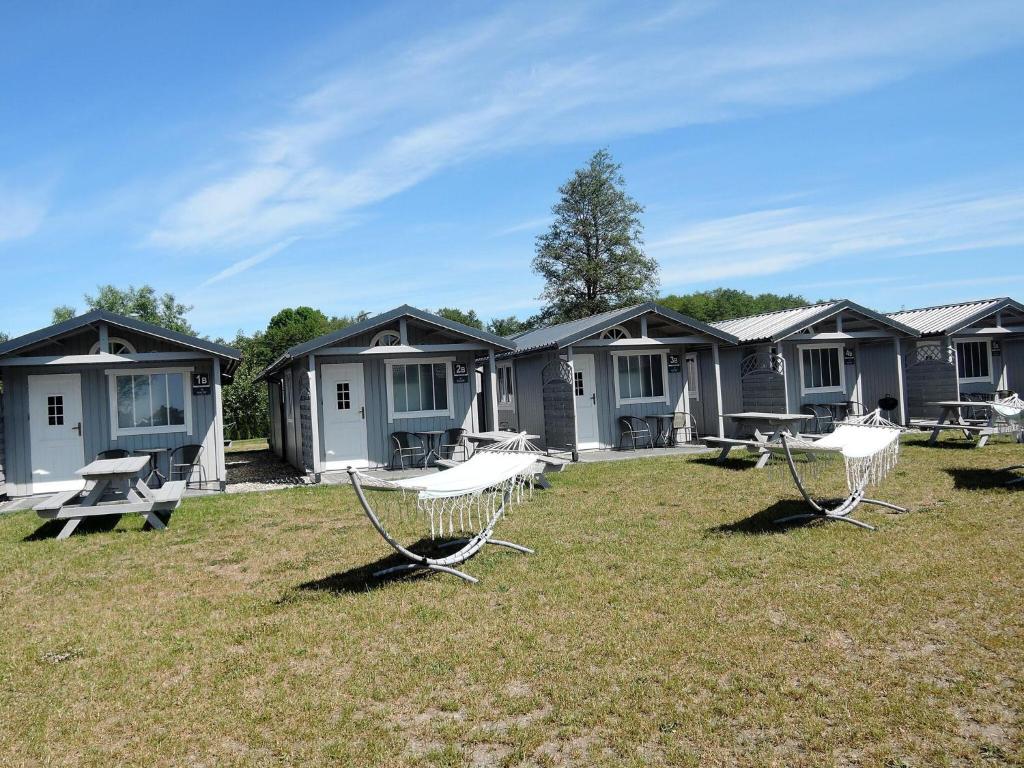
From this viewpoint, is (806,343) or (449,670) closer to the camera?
(449,670)

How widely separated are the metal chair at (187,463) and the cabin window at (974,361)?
55.9 feet

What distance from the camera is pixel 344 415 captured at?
42.1ft

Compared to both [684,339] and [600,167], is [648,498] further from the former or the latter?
[600,167]

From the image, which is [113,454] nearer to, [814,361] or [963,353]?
[814,361]

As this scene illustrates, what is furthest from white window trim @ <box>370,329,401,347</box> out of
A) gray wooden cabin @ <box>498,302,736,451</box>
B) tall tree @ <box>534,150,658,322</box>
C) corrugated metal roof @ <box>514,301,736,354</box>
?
tall tree @ <box>534,150,658,322</box>

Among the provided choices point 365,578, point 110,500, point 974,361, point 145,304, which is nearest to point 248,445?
point 110,500

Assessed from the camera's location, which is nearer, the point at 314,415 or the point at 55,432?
the point at 55,432

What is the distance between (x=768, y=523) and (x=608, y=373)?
7976 millimetres

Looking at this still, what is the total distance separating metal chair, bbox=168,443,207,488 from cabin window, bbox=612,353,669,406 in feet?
25.8

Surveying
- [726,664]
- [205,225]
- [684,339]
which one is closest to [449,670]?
[726,664]

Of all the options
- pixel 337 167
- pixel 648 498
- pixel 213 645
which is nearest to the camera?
pixel 213 645

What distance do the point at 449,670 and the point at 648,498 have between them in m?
5.29

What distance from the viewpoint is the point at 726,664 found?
3.79 meters

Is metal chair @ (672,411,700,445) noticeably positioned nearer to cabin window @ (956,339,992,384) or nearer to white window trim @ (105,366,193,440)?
cabin window @ (956,339,992,384)
